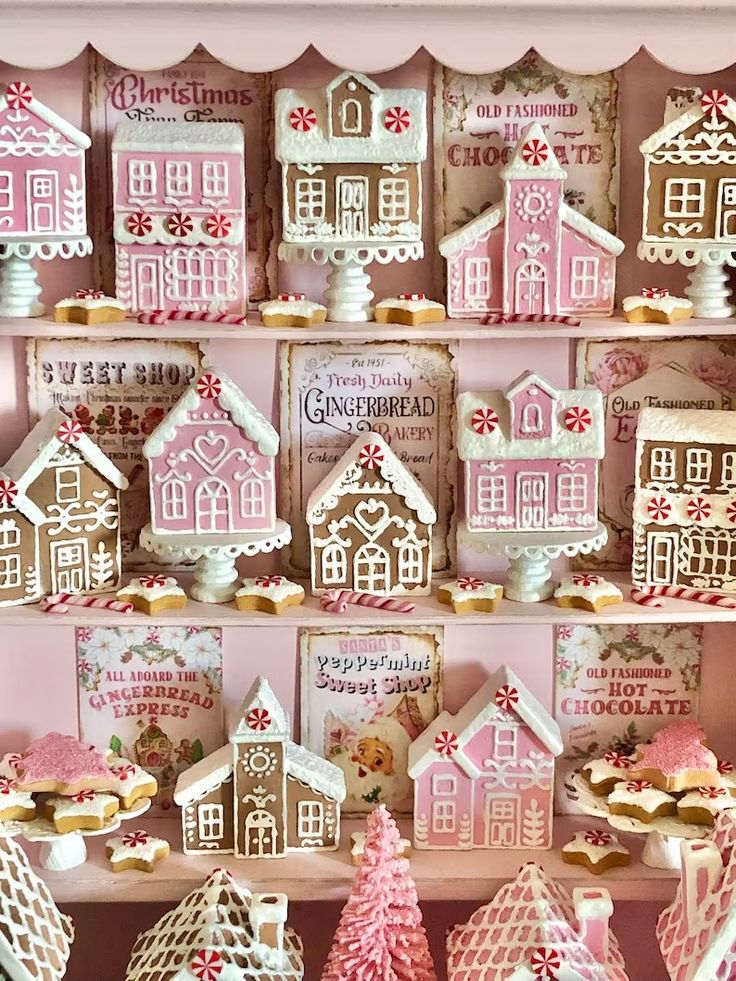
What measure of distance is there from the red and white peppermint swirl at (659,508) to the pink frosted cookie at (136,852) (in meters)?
0.87

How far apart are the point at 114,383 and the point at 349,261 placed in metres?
0.40

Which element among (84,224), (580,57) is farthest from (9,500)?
(580,57)

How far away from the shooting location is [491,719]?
6.27 ft

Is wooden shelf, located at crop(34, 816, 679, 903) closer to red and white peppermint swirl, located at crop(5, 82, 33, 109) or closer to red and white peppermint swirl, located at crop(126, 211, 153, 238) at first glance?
red and white peppermint swirl, located at crop(126, 211, 153, 238)

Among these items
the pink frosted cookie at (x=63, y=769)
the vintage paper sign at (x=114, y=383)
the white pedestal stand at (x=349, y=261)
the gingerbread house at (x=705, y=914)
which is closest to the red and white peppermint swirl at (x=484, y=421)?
the white pedestal stand at (x=349, y=261)

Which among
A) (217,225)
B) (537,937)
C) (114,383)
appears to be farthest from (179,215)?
(537,937)

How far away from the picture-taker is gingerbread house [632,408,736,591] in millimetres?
1890

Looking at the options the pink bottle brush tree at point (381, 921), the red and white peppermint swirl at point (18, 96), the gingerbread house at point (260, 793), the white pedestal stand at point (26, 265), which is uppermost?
the red and white peppermint swirl at point (18, 96)

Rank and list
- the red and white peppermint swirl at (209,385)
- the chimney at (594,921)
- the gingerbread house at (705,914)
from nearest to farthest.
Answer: the gingerbread house at (705,914) < the chimney at (594,921) < the red and white peppermint swirl at (209,385)

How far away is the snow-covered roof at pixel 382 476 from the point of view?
1.88 meters

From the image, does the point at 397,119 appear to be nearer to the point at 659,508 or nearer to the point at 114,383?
the point at 114,383

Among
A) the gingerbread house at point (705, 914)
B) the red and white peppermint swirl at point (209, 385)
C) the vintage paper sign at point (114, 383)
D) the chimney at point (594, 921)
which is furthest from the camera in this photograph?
the vintage paper sign at point (114, 383)

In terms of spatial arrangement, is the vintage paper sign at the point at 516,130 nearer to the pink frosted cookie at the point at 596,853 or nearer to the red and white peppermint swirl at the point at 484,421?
the red and white peppermint swirl at the point at 484,421

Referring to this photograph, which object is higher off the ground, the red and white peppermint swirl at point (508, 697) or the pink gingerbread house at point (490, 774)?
the red and white peppermint swirl at point (508, 697)
